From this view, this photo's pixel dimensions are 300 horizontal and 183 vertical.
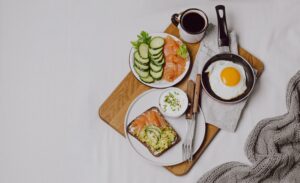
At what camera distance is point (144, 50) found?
4.26 feet

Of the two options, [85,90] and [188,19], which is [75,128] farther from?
[188,19]

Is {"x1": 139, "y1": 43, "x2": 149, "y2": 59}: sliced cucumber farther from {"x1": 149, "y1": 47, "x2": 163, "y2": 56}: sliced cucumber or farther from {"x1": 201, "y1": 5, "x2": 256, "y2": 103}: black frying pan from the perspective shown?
{"x1": 201, "y1": 5, "x2": 256, "y2": 103}: black frying pan

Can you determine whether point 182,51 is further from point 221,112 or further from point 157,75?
point 221,112

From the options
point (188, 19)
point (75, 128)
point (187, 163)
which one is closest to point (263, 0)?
point (188, 19)

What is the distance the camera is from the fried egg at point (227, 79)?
126 cm

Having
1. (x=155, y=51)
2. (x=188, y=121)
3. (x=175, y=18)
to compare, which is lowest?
(x=188, y=121)

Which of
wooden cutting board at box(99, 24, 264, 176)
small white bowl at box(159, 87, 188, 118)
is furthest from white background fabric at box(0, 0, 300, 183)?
small white bowl at box(159, 87, 188, 118)

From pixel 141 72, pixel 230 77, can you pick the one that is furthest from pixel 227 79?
pixel 141 72

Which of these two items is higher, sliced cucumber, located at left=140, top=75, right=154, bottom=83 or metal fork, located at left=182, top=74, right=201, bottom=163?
sliced cucumber, located at left=140, top=75, right=154, bottom=83

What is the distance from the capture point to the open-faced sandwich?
4.10 feet

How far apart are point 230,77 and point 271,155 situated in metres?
0.26

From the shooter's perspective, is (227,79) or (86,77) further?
(86,77)

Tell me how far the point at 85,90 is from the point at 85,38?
0.18 metres


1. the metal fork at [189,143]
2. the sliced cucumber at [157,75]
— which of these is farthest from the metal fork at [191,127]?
the sliced cucumber at [157,75]
